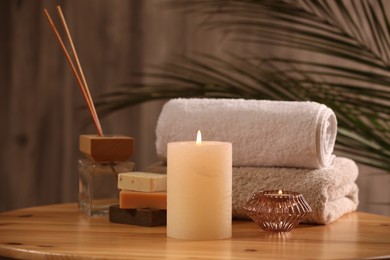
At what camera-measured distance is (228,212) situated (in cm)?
95

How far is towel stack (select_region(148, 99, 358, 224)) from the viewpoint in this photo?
1.07 m

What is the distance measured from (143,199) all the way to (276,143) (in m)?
0.21

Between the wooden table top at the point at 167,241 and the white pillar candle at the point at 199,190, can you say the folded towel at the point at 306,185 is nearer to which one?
the wooden table top at the point at 167,241

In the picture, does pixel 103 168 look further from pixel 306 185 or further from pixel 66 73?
pixel 66 73

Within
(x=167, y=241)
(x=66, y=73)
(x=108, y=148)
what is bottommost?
(x=167, y=241)

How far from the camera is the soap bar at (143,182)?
1013 millimetres

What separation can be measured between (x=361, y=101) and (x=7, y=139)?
1207 mm

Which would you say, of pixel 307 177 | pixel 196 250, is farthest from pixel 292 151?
pixel 196 250

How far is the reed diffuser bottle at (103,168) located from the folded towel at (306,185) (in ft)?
0.54

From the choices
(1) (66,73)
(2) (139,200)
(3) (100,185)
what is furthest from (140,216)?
(1) (66,73)

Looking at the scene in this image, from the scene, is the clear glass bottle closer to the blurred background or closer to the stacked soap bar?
the stacked soap bar

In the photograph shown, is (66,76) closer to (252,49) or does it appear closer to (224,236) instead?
(252,49)

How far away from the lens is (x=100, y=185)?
3.70 feet

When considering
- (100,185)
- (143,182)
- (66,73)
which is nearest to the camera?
(143,182)
